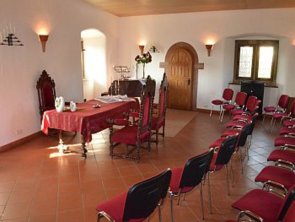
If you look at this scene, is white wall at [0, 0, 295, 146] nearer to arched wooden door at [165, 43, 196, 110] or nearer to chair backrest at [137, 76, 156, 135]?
arched wooden door at [165, 43, 196, 110]

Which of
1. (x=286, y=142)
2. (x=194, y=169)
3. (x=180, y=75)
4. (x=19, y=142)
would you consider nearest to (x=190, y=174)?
(x=194, y=169)

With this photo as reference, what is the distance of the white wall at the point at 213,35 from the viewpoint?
7477mm

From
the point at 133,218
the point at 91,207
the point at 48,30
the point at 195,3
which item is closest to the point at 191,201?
the point at 91,207

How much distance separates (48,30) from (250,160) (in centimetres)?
500

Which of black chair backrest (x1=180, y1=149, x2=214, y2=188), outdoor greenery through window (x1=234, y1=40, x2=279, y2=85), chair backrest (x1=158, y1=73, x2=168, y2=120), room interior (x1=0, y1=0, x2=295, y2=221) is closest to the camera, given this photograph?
black chair backrest (x1=180, y1=149, x2=214, y2=188)

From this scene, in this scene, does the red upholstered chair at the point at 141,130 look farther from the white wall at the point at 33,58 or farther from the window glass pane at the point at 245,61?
the window glass pane at the point at 245,61

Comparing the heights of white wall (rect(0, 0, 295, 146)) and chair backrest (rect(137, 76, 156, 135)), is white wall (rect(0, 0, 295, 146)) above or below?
above

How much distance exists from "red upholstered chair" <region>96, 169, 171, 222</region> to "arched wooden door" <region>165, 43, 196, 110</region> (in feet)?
22.0

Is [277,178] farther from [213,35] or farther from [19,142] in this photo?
[213,35]

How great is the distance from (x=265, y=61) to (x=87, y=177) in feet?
21.2

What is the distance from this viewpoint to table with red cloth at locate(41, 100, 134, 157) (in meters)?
4.61

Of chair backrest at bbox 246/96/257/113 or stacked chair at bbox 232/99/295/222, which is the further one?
chair backrest at bbox 246/96/257/113

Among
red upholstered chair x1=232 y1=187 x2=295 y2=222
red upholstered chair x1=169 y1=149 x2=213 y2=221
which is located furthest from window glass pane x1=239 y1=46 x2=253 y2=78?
red upholstered chair x1=232 y1=187 x2=295 y2=222

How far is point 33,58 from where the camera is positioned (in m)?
5.86
